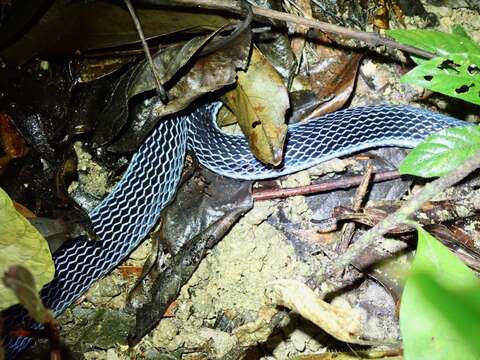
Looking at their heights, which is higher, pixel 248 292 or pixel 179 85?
pixel 179 85

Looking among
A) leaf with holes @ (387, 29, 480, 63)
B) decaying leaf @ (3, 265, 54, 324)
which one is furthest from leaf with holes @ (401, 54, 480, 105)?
decaying leaf @ (3, 265, 54, 324)

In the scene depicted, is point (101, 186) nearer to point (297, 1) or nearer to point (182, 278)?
point (182, 278)

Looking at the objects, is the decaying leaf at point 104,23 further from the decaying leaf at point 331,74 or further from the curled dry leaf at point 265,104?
the decaying leaf at point 331,74

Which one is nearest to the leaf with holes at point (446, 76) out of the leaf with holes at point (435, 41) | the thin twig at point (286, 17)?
the leaf with holes at point (435, 41)

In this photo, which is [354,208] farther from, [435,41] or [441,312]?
[441,312]

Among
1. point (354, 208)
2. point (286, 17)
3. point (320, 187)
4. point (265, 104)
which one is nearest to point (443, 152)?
point (354, 208)

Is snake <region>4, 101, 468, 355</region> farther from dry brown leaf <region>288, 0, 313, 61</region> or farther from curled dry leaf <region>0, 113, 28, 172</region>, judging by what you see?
curled dry leaf <region>0, 113, 28, 172</region>
